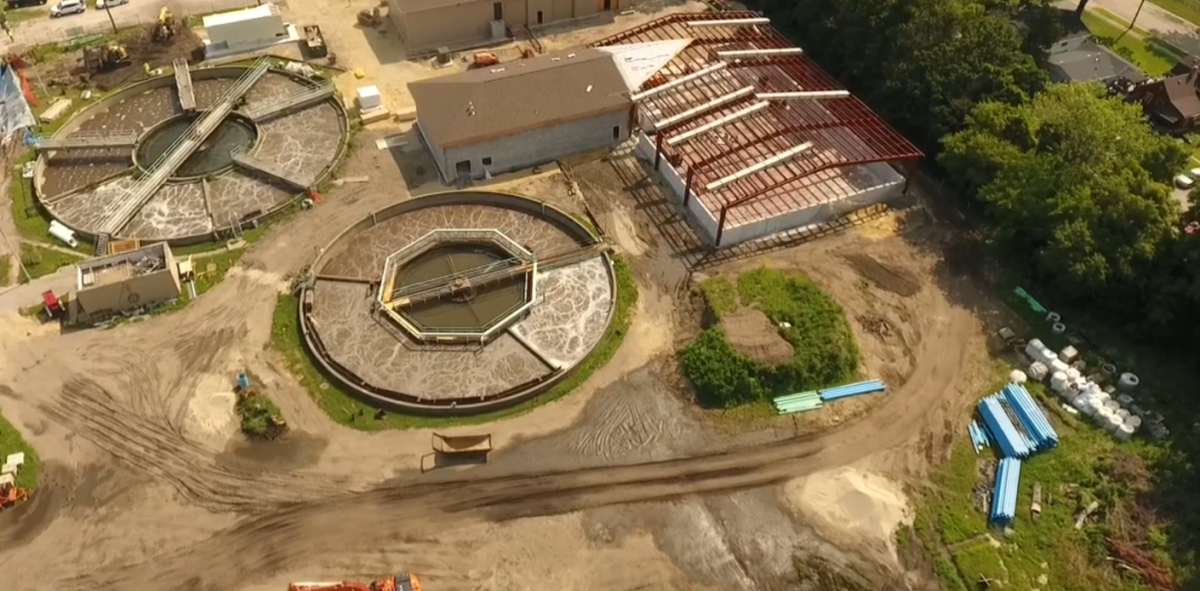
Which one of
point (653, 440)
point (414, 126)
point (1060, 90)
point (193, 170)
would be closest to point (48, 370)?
point (193, 170)

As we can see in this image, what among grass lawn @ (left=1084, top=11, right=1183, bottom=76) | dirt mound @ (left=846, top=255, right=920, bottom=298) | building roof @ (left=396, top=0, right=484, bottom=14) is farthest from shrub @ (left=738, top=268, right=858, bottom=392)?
grass lawn @ (left=1084, top=11, right=1183, bottom=76)

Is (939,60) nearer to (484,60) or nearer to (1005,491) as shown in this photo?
(1005,491)

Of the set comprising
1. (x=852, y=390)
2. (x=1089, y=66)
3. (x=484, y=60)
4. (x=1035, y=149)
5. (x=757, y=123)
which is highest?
(x=1035, y=149)

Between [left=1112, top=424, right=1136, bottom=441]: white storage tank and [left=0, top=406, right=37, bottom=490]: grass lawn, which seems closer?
[left=0, top=406, right=37, bottom=490]: grass lawn

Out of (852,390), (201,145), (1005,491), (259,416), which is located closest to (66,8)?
(201,145)

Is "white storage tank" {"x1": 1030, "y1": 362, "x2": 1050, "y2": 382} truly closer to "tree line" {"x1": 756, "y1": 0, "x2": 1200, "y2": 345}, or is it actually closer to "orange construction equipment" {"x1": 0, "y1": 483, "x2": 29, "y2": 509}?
"tree line" {"x1": 756, "y1": 0, "x2": 1200, "y2": 345}

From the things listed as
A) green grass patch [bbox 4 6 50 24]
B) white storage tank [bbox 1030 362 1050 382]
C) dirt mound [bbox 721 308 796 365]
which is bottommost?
white storage tank [bbox 1030 362 1050 382]

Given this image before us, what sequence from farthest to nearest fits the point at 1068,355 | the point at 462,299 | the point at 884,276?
the point at 884,276 < the point at 462,299 < the point at 1068,355

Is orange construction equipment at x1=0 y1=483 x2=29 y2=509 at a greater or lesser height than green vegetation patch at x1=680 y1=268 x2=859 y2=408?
lesser
